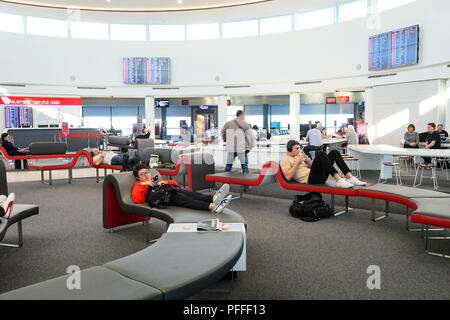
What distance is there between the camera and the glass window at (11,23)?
14.8 m

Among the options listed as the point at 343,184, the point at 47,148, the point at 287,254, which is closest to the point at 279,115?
the point at 47,148

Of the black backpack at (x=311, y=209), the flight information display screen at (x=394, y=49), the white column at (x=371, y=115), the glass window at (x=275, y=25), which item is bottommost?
the black backpack at (x=311, y=209)

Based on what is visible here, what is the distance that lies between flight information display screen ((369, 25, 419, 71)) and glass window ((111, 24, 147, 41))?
32.4 ft

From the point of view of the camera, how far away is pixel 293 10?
1440 cm

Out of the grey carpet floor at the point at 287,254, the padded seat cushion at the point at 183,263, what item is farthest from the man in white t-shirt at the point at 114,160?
the padded seat cushion at the point at 183,263

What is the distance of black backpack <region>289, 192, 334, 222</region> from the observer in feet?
16.1

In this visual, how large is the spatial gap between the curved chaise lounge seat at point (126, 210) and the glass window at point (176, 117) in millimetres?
16755

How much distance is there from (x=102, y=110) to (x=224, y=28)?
372 inches

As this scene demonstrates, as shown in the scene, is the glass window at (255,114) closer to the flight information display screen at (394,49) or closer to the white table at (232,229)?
the flight information display screen at (394,49)

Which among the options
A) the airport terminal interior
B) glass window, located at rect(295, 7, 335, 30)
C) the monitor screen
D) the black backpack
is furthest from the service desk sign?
the black backpack

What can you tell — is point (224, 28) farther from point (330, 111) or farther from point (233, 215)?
point (233, 215)

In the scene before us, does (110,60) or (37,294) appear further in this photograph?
(110,60)

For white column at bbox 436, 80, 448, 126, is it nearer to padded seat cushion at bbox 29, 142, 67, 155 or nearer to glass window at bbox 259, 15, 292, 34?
glass window at bbox 259, 15, 292, 34
